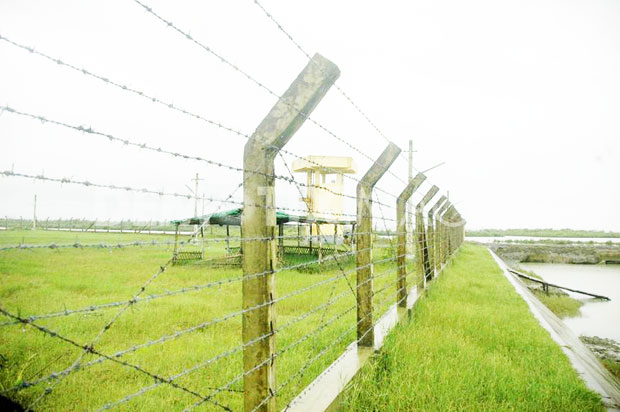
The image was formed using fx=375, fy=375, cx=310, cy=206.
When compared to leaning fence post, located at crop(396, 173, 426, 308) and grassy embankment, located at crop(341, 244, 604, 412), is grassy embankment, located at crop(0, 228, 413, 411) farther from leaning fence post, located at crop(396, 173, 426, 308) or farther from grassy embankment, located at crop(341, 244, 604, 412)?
grassy embankment, located at crop(341, 244, 604, 412)

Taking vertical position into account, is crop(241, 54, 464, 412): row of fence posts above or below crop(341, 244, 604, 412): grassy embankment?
above

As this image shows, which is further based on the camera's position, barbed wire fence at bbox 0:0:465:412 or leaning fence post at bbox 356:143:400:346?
leaning fence post at bbox 356:143:400:346

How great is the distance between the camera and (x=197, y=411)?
263 cm

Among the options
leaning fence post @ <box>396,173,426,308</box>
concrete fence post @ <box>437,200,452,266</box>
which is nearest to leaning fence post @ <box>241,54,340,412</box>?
leaning fence post @ <box>396,173,426,308</box>

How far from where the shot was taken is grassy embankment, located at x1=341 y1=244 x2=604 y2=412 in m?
2.54

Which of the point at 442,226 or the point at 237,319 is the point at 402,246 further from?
the point at 442,226

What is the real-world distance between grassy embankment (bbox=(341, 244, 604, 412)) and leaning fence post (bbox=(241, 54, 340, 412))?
98 cm

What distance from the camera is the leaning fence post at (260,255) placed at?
1659 millimetres

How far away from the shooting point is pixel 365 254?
3389 millimetres

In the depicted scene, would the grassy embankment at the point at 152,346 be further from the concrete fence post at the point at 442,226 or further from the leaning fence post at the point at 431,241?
the concrete fence post at the point at 442,226

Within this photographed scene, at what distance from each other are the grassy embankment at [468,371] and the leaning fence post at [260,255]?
978 mm

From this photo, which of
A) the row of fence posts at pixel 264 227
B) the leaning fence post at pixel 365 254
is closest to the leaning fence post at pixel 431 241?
the leaning fence post at pixel 365 254

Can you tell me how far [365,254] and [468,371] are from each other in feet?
4.01

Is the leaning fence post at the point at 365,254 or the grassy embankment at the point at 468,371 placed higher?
the leaning fence post at the point at 365,254
